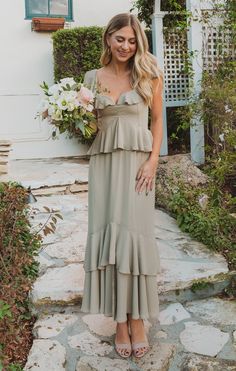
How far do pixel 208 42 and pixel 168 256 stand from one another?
305cm

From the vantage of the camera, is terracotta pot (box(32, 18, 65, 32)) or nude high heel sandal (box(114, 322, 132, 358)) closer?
nude high heel sandal (box(114, 322, 132, 358))

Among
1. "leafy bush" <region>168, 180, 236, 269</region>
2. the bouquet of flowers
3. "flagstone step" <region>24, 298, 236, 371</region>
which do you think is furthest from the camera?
"leafy bush" <region>168, 180, 236, 269</region>

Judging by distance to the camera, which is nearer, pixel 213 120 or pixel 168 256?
pixel 168 256

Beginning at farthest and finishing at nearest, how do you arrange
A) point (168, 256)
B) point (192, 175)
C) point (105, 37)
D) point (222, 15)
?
1. point (222, 15)
2. point (192, 175)
3. point (168, 256)
4. point (105, 37)

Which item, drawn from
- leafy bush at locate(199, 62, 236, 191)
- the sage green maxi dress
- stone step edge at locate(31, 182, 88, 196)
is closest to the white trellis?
leafy bush at locate(199, 62, 236, 191)

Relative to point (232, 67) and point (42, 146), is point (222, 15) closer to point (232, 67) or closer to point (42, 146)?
point (232, 67)

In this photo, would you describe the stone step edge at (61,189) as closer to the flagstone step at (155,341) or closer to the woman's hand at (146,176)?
the flagstone step at (155,341)

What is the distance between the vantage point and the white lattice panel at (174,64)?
5941mm

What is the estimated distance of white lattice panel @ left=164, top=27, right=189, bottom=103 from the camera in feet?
19.5

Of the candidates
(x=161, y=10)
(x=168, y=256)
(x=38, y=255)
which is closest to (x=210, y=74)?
(x=161, y=10)

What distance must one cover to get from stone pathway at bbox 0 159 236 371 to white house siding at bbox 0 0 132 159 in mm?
3013

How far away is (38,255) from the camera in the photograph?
147 inches

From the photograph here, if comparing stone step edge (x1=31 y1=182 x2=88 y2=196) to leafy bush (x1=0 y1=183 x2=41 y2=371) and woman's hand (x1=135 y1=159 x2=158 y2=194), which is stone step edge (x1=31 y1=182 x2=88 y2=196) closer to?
leafy bush (x1=0 y1=183 x2=41 y2=371)

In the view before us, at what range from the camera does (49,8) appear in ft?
23.6
